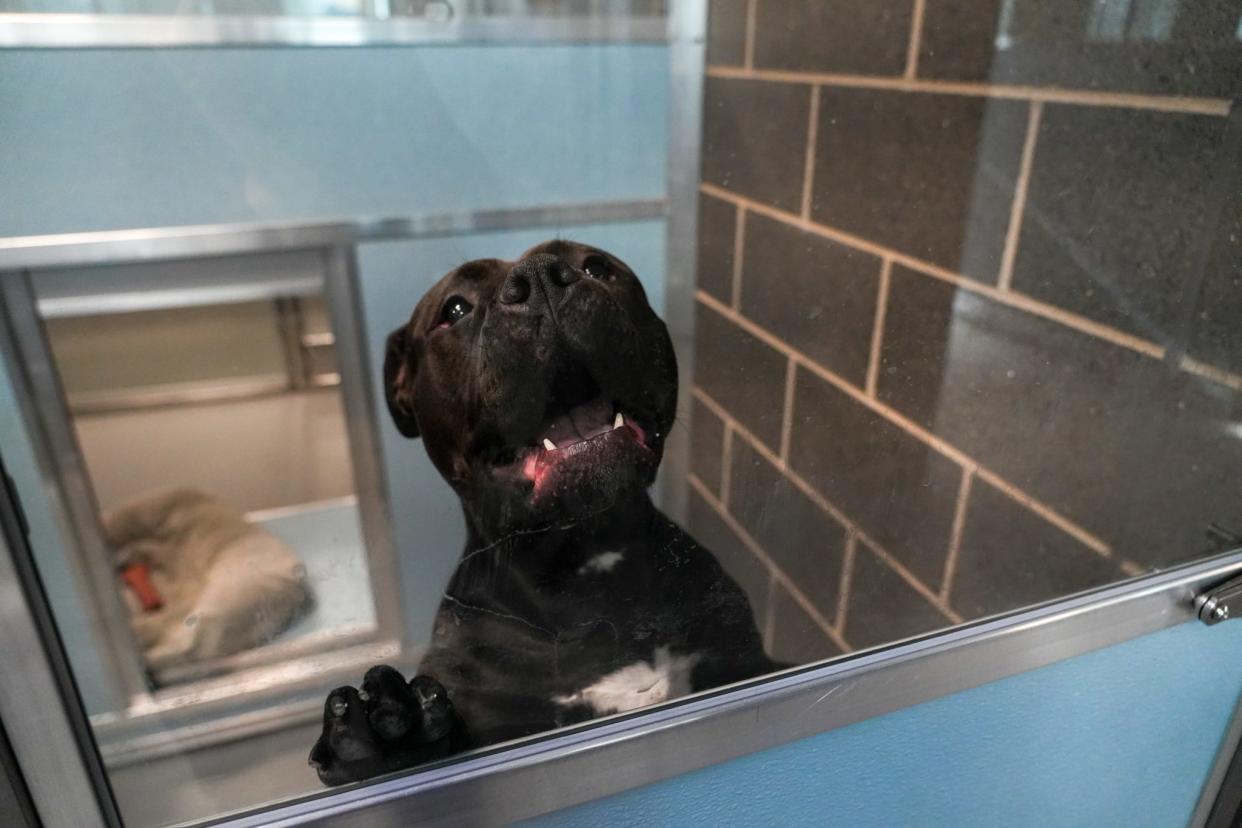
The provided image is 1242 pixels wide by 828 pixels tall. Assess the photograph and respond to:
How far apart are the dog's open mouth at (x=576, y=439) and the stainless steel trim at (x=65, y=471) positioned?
0.41 metres

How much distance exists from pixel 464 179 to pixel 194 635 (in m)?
0.72

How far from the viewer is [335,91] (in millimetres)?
1232

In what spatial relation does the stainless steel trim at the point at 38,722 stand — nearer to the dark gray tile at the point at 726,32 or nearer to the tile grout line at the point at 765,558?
the tile grout line at the point at 765,558

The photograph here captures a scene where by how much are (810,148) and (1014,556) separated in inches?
25.8

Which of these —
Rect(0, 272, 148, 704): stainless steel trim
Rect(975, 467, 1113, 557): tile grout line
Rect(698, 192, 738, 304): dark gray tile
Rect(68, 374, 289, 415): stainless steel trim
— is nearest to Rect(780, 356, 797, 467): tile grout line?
Rect(698, 192, 738, 304): dark gray tile

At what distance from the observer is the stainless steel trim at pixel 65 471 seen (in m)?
0.77

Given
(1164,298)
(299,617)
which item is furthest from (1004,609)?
(299,617)

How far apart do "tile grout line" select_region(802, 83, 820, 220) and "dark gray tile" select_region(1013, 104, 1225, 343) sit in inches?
11.9

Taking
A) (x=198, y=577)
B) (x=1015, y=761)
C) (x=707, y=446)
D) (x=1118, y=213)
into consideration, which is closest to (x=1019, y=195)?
(x=1118, y=213)

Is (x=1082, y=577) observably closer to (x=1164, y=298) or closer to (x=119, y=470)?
(x=1164, y=298)

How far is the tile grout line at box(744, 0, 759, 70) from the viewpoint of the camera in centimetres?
114

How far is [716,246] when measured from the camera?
1122 mm

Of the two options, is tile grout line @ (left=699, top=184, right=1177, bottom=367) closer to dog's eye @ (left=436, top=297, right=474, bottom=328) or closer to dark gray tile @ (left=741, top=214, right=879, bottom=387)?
dark gray tile @ (left=741, top=214, right=879, bottom=387)

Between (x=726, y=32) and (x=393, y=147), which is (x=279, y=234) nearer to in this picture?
(x=393, y=147)
